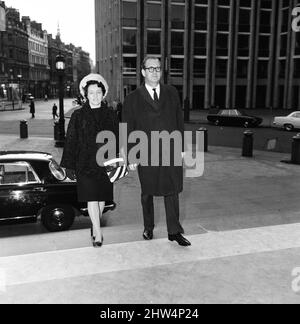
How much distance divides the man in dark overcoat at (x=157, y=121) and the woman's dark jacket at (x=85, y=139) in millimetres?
259

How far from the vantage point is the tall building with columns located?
4359 cm

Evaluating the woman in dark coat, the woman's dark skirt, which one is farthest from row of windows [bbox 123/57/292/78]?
the woman's dark skirt

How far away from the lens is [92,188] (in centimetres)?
409

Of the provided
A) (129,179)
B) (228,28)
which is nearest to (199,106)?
(228,28)

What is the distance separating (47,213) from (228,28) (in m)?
44.1

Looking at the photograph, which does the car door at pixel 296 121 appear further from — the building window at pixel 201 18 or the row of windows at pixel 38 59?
the row of windows at pixel 38 59

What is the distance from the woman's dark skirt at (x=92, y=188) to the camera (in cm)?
408

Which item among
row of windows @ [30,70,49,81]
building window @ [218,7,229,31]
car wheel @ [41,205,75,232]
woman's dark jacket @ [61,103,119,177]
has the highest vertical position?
building window @ [218,7,229,31]

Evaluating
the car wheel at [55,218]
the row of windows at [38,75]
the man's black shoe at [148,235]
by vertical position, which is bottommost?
the car wheel at [55,218]

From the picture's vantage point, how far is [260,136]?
20391 millimetres

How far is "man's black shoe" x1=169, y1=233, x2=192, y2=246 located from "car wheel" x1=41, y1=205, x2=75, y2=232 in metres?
2.21

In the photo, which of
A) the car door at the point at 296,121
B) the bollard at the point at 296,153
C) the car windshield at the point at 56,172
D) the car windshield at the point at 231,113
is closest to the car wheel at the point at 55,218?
the car windshield at the point at 56,172

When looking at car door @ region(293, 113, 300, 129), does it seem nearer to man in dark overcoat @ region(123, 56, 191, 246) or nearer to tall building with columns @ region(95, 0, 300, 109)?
man in dark overcoat @ region(123, 56, 191, 246)
